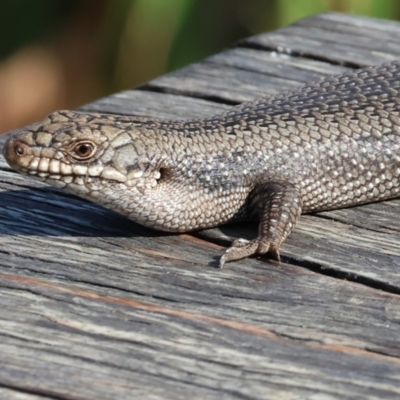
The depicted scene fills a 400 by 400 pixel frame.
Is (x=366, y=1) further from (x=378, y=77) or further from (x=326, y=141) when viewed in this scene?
(x=326, y=141)

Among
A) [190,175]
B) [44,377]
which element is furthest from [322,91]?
[44,377]

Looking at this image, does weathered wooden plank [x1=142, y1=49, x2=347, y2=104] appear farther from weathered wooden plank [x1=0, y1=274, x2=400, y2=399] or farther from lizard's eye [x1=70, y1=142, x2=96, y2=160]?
weathered wooden plank [x1=0, y1=274, x2=400, y2=399]

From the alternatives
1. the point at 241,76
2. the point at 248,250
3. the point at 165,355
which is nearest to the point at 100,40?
the point at 241,76

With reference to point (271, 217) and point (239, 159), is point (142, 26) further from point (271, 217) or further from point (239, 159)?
point (271, 217)

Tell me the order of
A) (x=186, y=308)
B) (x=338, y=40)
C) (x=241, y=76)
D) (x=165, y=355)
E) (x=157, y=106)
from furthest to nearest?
(x=338, y=40), (x=241, y=76), (x=157, y=106), (x=186, y=308), (x=165, y=355)

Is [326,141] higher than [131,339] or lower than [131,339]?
higher

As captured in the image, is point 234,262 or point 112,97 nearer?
point 234,262
